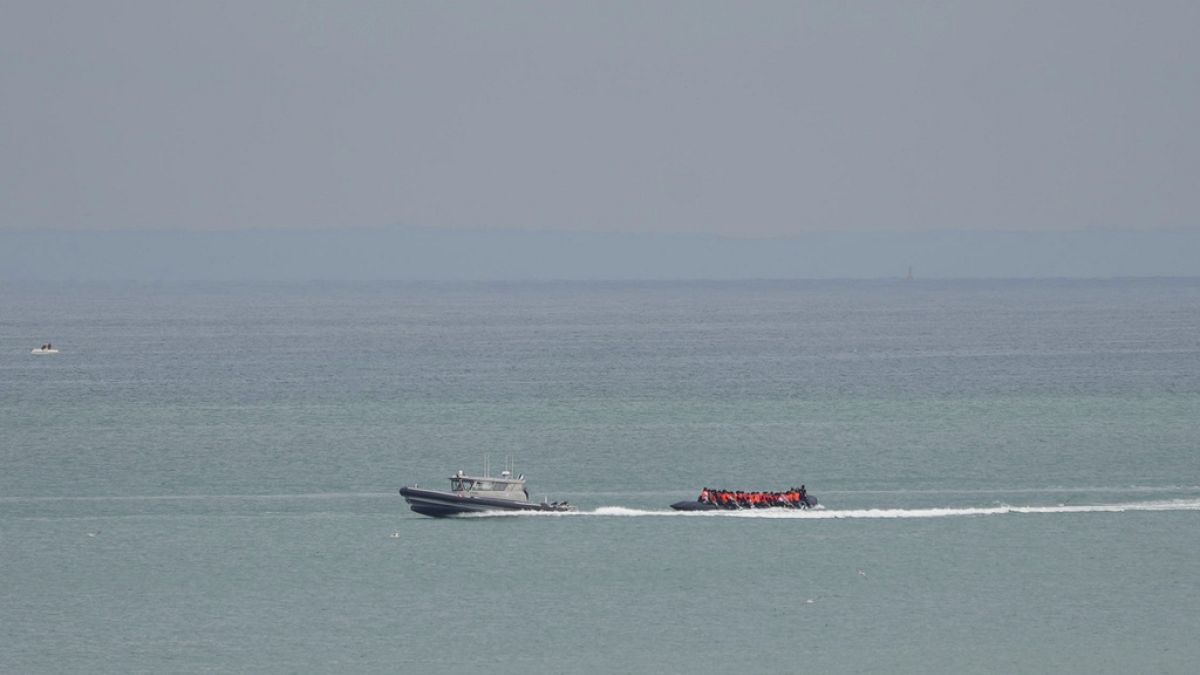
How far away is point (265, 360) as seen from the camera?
6516 inches

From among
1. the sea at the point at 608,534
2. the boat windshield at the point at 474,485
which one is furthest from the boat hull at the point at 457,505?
the sea at the point at 608,534

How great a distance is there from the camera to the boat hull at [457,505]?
234ft

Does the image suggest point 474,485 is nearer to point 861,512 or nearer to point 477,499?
point 477,499

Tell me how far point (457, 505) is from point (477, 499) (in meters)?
0.81

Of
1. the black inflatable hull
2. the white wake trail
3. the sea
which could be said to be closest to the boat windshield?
the sea

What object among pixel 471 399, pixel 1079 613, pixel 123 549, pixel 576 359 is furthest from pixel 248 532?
pixel 576 359

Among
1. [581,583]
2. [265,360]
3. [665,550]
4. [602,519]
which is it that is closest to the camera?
[581,583]

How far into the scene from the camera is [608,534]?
Result: 220ft

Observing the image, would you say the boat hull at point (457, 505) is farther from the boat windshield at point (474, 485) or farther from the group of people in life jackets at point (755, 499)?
the group of people in life jackets at point (755, 499)

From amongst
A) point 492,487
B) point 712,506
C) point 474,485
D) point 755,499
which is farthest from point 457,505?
point 755,499

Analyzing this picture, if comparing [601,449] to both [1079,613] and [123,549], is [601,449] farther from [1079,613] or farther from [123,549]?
[1079,613]

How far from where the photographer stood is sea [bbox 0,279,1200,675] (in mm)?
50750

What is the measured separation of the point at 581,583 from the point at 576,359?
10733 cm

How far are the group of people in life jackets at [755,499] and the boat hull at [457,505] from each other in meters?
5.48
